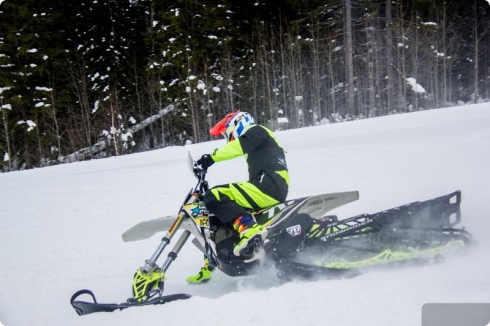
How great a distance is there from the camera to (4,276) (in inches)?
215

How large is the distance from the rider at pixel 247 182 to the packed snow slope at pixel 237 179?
616 millimetres

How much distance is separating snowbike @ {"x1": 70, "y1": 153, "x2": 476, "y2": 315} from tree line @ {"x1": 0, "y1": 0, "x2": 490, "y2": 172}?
15.7 metres

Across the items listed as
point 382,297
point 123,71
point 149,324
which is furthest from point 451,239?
point 123,71

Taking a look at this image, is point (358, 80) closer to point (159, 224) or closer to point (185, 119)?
point (185, 119)

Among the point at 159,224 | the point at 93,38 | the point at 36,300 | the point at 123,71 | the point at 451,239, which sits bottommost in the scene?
the point at 36,300

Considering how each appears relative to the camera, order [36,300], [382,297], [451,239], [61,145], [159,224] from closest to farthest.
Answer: [382,297] < [451,239] < [159,224] < [36,300] < [61,145]

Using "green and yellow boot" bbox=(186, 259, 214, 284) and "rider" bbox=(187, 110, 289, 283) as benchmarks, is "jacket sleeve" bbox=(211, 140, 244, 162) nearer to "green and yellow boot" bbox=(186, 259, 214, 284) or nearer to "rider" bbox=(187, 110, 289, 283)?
"rider" bbox=(187, 110, 289, 283)

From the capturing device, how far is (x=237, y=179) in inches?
325

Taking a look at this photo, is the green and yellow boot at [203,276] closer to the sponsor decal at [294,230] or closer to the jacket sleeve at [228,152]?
the sponsor decal at [294,230]

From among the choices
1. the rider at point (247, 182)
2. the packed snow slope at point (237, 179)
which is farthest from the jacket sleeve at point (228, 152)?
the packed snow slope at point (237, 179)

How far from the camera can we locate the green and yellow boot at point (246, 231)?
393 cm

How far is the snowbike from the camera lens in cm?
386

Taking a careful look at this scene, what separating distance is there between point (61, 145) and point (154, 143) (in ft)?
15.8

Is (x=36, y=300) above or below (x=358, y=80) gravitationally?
below
